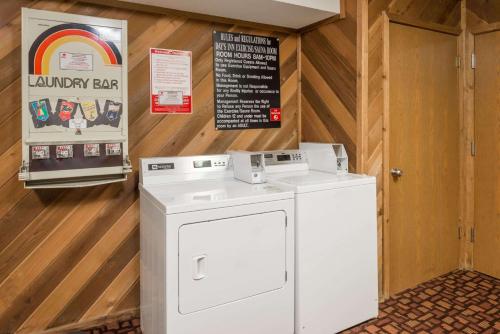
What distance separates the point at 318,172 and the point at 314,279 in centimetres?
80

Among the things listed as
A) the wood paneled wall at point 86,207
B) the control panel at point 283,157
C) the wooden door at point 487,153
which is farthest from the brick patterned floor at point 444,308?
the wood paneled wall at point 86,207

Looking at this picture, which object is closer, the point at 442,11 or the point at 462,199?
the point at 442,11

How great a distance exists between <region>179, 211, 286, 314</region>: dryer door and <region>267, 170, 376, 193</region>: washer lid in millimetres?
225

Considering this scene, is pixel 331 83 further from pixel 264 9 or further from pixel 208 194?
pixel 208 194

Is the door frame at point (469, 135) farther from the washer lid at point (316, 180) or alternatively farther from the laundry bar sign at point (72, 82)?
the laundry bar sign at point (72, 82)

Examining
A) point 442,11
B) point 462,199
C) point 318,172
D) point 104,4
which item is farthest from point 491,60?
point 104,4

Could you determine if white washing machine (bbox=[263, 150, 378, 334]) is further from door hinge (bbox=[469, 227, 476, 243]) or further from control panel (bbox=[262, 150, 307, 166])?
door hinge (bbox=[469, 227, 476, 243])

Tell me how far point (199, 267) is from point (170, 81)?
4.31 feet

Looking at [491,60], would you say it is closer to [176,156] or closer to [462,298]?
[462,298]

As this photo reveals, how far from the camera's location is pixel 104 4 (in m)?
2.26

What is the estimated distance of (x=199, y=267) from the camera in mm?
1804

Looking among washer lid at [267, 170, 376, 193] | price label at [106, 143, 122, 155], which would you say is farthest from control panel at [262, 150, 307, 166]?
price label at [106, 143, 122, 155]

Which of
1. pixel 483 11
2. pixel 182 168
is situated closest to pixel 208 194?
pixel 182 168

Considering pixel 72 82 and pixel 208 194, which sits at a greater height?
pixel 72 82
